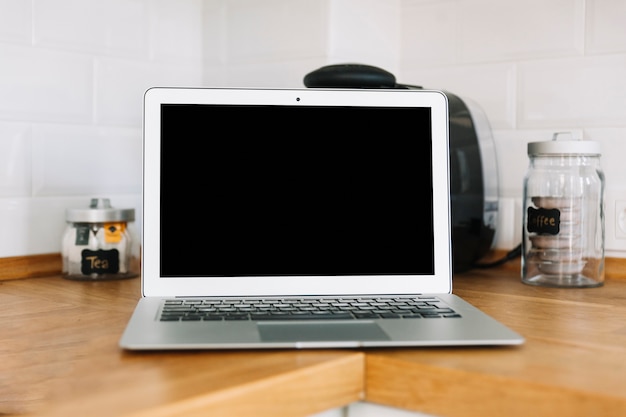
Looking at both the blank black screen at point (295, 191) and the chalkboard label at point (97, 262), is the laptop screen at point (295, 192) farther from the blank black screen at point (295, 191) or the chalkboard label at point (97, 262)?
the chalkboard label at point (97, 262)

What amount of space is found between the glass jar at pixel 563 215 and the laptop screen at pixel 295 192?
25cm

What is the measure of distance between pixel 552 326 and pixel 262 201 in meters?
0.33

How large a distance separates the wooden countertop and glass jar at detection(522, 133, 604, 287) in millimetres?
299

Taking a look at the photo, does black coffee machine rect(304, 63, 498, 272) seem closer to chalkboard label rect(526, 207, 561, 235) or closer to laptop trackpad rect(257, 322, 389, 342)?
chalkboard label rect(526, 207, 561, 235)

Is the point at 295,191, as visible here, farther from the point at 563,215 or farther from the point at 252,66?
the point at 252,66

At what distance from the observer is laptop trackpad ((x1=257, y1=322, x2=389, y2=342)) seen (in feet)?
2.09

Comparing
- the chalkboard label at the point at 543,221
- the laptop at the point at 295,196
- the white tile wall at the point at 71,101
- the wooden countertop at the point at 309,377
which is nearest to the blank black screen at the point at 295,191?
the laptop at the point at 295,196

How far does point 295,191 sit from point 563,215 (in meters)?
0.40

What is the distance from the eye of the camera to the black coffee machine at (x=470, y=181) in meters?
1.09

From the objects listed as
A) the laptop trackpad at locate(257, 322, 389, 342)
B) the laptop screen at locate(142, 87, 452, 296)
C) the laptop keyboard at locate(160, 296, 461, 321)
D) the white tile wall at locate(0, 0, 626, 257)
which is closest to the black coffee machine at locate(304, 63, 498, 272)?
the white tile wall at locate(0, 0, 626, 257)

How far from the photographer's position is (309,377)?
22.7 inches

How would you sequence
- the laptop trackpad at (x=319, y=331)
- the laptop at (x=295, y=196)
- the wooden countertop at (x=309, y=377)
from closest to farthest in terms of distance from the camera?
the wooden countertop at (x=309, y=377)
the laptop trackpad at (x=319, y=331)
the laptop at (x=295, y=196)

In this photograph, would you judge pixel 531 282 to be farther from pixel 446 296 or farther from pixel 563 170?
pixel 446 296

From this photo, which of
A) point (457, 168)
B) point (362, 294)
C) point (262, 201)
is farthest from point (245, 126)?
point (457, 168)
